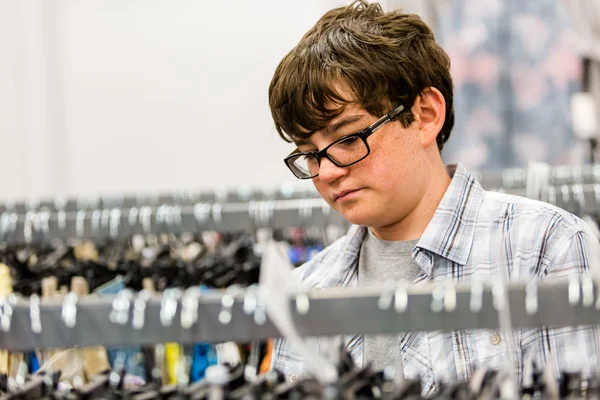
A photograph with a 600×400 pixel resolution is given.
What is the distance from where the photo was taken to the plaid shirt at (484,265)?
3.79ft

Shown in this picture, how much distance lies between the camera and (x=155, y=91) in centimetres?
418

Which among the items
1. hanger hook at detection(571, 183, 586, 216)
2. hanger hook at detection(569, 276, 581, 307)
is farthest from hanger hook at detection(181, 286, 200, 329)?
hanger hook at detection(571, 183, 586, 216)

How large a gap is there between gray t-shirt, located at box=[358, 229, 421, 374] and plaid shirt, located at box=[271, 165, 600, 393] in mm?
21

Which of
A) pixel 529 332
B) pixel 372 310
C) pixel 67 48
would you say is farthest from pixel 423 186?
pixel 67 48

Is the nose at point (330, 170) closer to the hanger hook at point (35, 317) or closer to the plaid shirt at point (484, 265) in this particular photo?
the plaid shirt at point (484, 265)

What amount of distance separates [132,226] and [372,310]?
1117 millimetres

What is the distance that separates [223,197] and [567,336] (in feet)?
3.84

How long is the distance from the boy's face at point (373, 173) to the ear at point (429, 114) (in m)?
0.02

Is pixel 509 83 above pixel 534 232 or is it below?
above

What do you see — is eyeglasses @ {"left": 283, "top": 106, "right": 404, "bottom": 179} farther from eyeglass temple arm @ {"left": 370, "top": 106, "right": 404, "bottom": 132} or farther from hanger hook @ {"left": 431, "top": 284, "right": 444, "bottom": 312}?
hanger hook @ {"left": 431, "top": 284, "right": 444, "bottom": 312}

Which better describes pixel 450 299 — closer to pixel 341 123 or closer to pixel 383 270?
pixel 341 123

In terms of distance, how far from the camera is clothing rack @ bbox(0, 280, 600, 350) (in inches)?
33.0

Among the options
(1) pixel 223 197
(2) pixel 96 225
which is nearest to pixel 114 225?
(2) pixel 96 225

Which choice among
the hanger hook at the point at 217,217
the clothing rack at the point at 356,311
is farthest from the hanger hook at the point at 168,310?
the hanger hook at the point at 217,217
